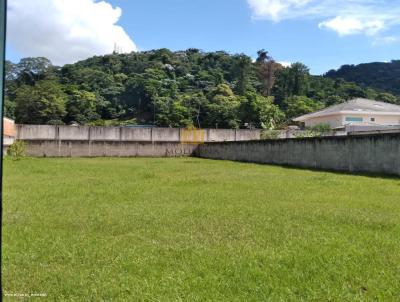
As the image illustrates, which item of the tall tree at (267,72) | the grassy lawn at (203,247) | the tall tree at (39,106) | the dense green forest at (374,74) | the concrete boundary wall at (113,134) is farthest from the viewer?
the dense green forest at (374,74)

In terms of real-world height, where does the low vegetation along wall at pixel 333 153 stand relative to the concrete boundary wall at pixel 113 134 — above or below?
below

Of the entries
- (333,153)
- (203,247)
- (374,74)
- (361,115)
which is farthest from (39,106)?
(374,74)

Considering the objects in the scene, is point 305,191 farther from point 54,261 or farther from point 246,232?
point 54,261

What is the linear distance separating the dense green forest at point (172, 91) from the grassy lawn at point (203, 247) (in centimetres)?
3941

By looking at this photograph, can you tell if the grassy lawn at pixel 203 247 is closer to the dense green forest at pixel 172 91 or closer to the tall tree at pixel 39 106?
the dense green forest at pixel 172 91

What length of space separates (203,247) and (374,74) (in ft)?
348

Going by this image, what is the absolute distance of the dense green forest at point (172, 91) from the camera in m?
54.2

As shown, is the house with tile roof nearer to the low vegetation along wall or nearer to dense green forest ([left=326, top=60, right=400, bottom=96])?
the low vegetation along wall

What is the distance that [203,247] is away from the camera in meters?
4.60

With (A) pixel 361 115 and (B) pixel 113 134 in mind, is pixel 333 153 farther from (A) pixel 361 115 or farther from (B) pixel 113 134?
(A) pixel 361 115

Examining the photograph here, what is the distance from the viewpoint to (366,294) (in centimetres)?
324

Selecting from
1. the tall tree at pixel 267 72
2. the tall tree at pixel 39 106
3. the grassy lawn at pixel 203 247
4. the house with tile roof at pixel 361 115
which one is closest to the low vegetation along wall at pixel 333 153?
the grassy lawn at pixel 203 247

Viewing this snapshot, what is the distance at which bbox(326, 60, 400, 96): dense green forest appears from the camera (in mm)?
96312

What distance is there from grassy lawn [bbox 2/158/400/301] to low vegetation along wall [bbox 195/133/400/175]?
20.5 feet
